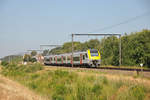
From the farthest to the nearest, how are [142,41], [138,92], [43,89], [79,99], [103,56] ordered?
1. [103,56]
2. [142,41]
3. [43,89]
4. [79,99]
5. [138,92]

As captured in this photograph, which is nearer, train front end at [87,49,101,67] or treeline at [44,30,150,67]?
train front end at [87,49,101,67]

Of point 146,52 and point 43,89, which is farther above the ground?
point 146,52

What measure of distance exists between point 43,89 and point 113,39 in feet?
109

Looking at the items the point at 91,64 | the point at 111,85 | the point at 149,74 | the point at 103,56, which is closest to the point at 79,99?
the point at 111,85

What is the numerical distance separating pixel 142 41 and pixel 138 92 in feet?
93.7

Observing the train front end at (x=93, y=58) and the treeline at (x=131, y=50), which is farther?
the treeline at (x=131, y=50)

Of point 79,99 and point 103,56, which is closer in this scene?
point 79,99

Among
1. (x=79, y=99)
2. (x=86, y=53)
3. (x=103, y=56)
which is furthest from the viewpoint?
(x=103, y=56)

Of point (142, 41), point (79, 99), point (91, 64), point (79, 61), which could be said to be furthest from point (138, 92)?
→ point (142, 41)

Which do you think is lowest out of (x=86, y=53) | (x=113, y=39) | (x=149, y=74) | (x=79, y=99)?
(x=79, y=99)

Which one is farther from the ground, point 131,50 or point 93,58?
point 131,50

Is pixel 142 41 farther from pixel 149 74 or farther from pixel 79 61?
pixel 149 74

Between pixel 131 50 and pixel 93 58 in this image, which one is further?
pixel 131 50

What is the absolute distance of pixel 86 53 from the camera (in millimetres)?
36500
